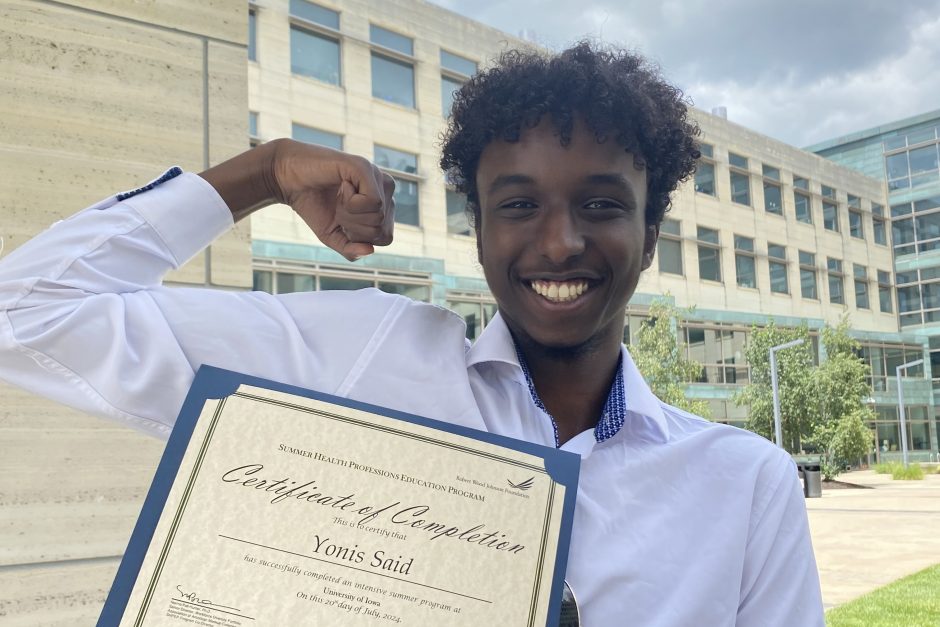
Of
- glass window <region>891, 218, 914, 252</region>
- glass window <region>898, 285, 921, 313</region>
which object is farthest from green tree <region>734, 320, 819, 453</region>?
glass window <region>891, 218, 914, 252</region>

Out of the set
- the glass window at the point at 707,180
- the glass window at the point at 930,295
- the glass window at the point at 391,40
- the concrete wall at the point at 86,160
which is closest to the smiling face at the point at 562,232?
the concrete wall at the point at 86,160

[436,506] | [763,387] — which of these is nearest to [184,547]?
[436,506]

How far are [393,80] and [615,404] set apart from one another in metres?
18.5

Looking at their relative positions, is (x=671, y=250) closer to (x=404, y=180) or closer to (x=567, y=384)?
(x=404, y=180)

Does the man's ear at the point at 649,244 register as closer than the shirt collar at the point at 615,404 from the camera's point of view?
No

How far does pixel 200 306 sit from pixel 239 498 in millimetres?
323

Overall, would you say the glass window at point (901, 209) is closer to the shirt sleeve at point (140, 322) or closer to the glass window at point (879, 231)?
the glass window at point (879, 231)

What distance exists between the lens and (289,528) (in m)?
0.77

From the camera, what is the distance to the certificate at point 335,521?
739mm

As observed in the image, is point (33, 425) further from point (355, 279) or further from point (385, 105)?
point (385, 105)

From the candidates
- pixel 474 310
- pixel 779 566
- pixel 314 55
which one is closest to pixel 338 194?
pixel 779 566

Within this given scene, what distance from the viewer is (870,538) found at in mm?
9648

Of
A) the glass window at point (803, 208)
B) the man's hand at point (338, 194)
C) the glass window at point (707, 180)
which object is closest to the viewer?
the man's hand at point (338, 194)

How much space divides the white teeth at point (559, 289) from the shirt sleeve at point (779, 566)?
0.37 meters
